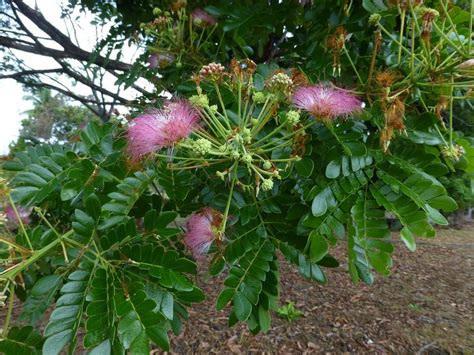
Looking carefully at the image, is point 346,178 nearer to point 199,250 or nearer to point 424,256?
point 199,250

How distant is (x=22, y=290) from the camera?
1613 millimetres

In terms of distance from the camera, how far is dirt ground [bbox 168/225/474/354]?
3.00 m

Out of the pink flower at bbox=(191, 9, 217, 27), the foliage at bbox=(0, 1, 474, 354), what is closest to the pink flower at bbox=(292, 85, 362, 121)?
the foliage at bbox=(0, 1, 474, 354)

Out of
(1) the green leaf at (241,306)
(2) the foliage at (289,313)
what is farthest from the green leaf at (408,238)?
(2) the foliage at (289,313)

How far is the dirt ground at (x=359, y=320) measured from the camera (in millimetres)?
2996

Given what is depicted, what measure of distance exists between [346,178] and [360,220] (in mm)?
148

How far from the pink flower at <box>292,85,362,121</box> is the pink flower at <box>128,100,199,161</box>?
1.02 ft

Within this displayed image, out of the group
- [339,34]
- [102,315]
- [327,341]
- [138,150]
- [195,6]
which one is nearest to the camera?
[102,315]

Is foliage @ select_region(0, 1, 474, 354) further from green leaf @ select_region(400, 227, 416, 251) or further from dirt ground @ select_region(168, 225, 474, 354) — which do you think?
dirt ground @ select_region(168, 225, 474, 354)

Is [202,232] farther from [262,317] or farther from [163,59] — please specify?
[163,59]

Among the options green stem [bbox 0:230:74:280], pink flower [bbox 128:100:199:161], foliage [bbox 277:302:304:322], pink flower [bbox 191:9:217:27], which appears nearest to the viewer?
green stem [bbox 0:230:74:280]

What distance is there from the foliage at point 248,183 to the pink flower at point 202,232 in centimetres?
1

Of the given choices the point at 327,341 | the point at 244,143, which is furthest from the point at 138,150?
the point at 327,341

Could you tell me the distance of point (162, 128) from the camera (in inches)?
40.9
